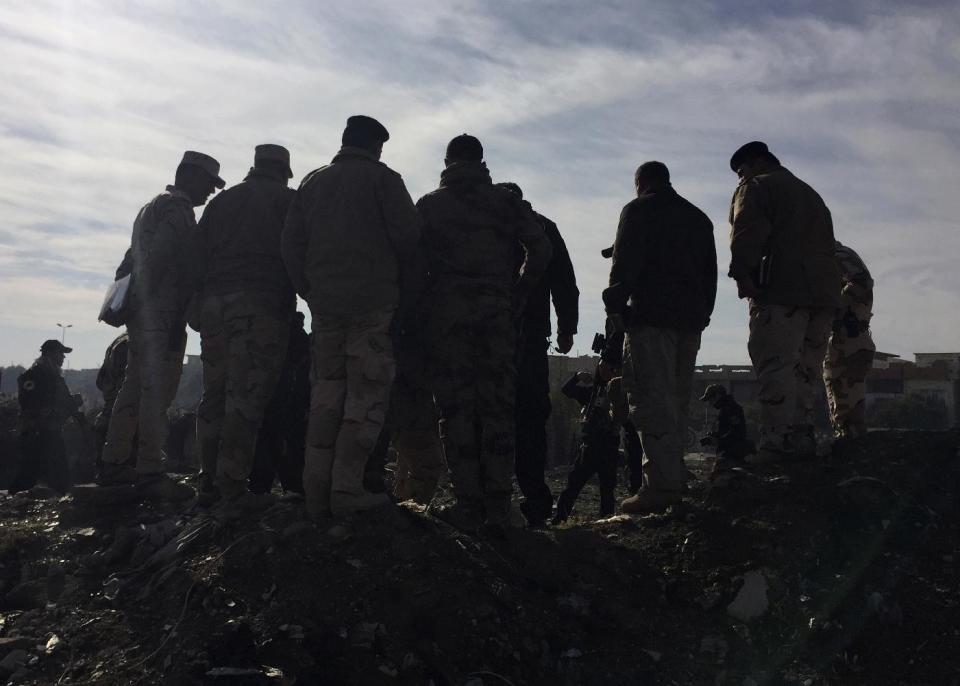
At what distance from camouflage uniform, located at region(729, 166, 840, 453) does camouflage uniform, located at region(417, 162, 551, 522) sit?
52.3 inches

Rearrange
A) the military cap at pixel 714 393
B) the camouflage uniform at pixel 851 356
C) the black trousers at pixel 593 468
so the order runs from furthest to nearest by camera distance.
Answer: the military cap at pixel 714 393
the black trousers at pixel 593 468
the camouflage uniform at pixel 851 356

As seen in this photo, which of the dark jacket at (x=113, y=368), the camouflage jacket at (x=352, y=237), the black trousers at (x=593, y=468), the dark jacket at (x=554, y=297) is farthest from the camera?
the black trousers at (x=593, y=468)

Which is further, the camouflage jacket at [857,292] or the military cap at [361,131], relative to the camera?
the camouflage jacket at [857,292]

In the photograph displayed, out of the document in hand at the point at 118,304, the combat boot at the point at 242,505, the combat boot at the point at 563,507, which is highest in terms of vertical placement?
the document in hand at the point at 118,304

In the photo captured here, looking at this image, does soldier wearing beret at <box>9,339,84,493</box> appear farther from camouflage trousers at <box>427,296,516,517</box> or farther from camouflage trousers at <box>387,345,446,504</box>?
camouflage trousers at <box>427,296,516,517</box>

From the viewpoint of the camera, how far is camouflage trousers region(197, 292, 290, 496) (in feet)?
17.2

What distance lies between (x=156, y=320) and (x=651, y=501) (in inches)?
152

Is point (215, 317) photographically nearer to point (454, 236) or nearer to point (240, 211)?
point (240, 211)

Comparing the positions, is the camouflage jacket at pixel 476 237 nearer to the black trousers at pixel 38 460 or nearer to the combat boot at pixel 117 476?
the combat boot at pixel 117 476

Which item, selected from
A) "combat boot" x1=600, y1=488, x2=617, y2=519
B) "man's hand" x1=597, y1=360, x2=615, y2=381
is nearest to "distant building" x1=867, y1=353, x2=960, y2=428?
"combat boot" x1=600, y1=488, x2=617, y2=519

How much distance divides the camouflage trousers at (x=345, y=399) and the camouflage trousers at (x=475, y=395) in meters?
0.45

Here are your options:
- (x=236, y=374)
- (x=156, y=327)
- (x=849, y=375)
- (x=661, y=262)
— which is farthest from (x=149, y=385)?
(x=849, y=375)

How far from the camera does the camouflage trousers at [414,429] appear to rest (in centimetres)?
540

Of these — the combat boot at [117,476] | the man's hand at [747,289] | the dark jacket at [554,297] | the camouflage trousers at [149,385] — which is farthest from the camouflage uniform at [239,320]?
the man's hand at [747,289]
